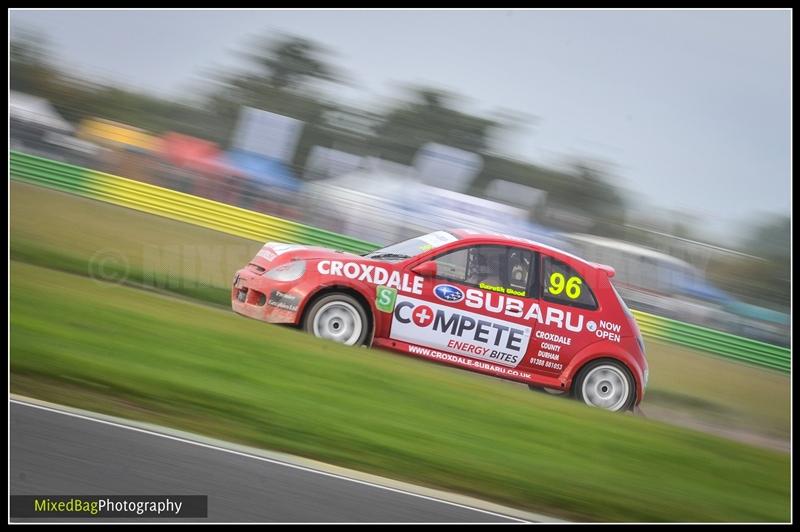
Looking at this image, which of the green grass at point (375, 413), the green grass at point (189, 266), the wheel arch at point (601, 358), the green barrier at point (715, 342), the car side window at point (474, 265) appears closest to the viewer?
the green grass at point (375, 413)

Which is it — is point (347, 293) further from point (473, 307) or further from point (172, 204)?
point (172, 204)

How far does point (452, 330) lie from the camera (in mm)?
8133

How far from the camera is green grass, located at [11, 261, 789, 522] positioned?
256 inches

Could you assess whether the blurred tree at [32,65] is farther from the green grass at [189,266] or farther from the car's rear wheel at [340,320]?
the car's rear wheel at [340,320]

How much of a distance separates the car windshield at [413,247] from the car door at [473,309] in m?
0.18

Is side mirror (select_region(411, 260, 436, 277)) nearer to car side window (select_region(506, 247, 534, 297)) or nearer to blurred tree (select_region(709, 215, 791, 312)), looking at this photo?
car side window (select_region(506, 247, 534, 297))

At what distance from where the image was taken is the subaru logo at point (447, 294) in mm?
8156

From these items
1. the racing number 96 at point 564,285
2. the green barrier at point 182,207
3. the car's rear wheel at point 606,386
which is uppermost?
the green barrier at point 182,207

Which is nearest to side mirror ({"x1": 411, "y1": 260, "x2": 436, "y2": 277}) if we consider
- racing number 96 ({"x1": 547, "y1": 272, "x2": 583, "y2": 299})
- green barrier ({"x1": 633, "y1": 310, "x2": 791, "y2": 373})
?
racing number 96 ({"x1": 547, "y1": 272, "x2": 583, "y2": 299})

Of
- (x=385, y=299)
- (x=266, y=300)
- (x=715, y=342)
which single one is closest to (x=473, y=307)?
(x=385, y=299)

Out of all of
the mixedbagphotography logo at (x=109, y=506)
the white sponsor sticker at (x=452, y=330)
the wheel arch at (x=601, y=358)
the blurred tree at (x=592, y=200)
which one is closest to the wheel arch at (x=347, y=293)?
the white sponsor sticker at (x=452, y=330)

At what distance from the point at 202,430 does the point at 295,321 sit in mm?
1934

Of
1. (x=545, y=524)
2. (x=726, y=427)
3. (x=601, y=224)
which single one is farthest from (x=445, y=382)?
(x=601, y=224)

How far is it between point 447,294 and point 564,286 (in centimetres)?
126
